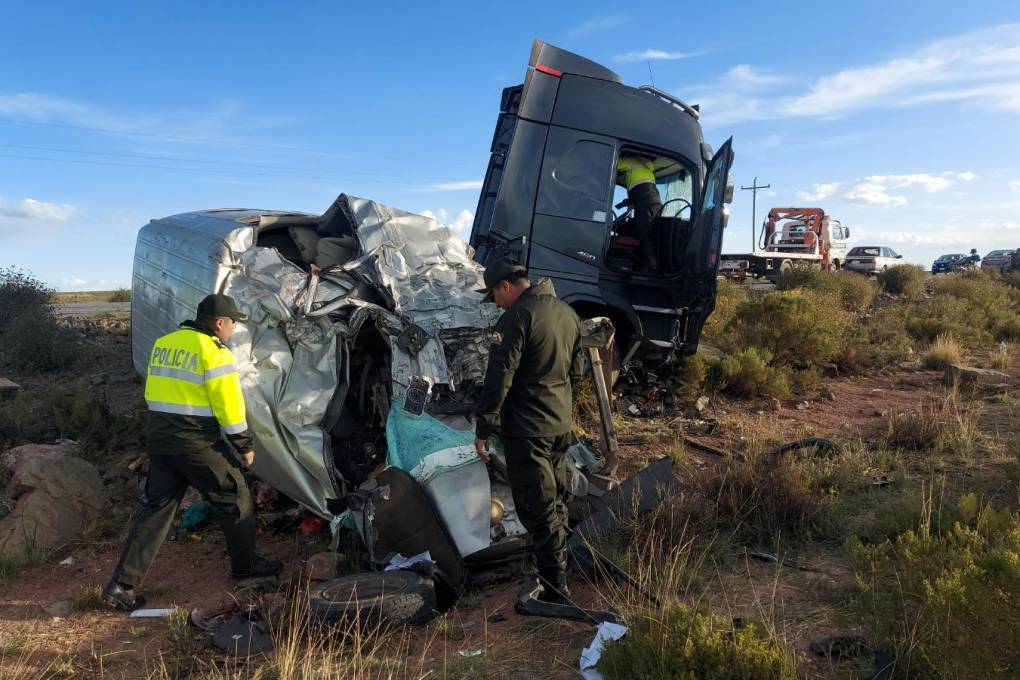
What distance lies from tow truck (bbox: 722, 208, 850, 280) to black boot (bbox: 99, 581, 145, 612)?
2068 centimetres

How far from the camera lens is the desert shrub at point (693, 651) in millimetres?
2510

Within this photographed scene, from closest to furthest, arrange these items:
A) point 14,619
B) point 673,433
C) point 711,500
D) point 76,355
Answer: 1. point 14,619
2. point 711,500
3. point 673,433
4. point 76,355

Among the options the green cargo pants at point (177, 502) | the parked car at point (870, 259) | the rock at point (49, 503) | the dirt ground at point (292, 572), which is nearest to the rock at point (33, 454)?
the rock at point (49, 503)

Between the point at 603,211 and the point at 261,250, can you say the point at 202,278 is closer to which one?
the point at 261,250

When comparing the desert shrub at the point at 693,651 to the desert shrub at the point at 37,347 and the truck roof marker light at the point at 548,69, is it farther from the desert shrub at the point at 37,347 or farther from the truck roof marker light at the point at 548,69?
the desert shrub at the point at 37,347

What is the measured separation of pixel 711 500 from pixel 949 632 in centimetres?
188

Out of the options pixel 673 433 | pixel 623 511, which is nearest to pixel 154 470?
pixel 623 511

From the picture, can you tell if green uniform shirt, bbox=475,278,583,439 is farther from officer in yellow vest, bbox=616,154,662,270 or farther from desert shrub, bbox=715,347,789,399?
desert shrub, bbox=715,347,789,399

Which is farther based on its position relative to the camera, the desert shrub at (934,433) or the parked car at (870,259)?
the parked car at (870,259)

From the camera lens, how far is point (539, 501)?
12.3 ft

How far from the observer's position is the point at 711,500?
4430 mm

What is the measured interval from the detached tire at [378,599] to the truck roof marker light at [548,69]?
174 inches

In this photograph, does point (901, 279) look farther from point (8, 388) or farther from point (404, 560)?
point (8, 388)

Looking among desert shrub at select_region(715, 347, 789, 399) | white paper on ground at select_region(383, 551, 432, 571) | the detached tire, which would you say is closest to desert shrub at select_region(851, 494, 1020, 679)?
the detached tire
